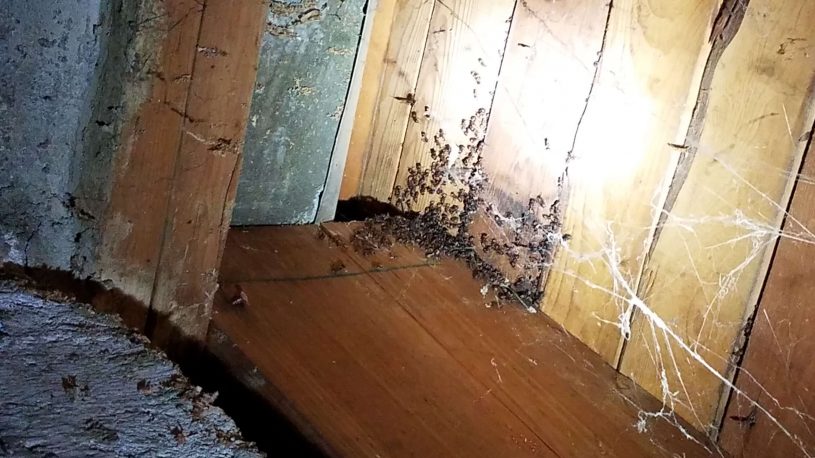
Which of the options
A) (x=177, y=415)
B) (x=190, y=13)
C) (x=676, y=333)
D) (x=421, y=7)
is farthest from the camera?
(x=421, y=7)

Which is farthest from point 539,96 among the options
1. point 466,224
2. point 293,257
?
point 293,257

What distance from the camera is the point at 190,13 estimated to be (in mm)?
1079

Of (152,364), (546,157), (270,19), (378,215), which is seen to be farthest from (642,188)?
(152,364)

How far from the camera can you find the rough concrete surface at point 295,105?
68.4 inches

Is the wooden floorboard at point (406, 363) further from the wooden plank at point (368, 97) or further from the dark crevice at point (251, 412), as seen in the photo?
the wooden plank at point (368, 97)

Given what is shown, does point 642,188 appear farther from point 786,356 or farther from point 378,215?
point 378,215

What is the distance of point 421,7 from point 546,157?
2.10 ft

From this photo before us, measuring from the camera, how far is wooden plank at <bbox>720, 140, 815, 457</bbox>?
1300 mm

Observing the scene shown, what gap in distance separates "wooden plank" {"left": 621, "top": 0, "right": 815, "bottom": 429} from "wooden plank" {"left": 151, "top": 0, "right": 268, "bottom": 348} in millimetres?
959

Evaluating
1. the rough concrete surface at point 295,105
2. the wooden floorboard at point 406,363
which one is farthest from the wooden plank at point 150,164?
the rough concrete surface at point 295,105

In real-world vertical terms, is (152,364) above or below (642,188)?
below

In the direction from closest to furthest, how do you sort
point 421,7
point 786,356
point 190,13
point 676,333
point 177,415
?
point 177,415 → point 190,13 → point 786,356 → point 676,333 → point 421,7

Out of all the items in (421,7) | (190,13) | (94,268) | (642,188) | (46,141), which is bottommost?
(94,268)

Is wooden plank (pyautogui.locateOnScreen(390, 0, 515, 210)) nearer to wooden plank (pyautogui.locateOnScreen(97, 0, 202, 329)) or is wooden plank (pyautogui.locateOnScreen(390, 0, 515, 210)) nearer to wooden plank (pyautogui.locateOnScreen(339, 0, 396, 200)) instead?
wooden plank (pyautogui.locateOnScreen(339, 0, 396, 200))
